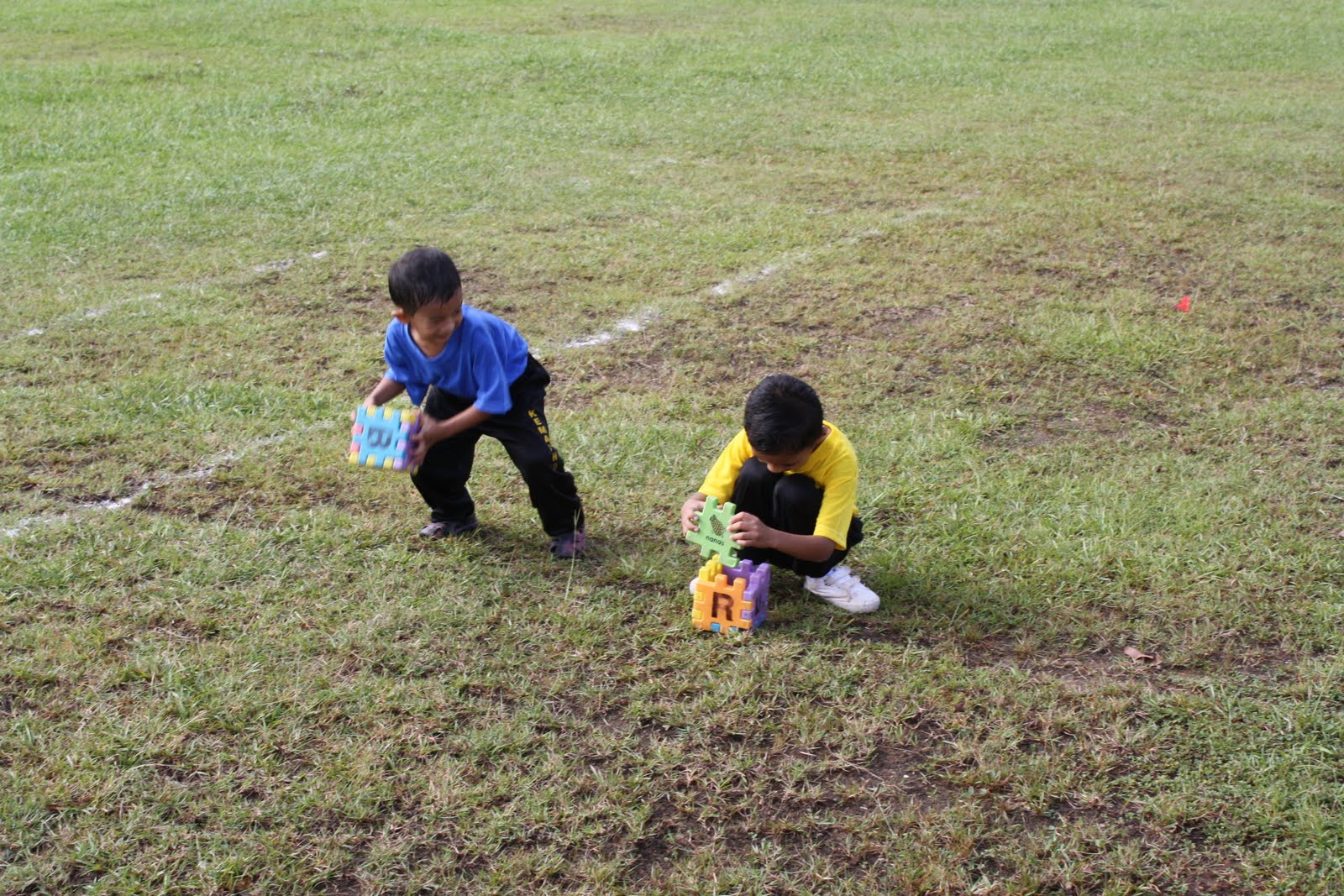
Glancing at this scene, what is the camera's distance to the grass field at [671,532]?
2887 millimetres

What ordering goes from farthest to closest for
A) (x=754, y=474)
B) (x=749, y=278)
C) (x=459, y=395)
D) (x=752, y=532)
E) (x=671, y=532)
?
(x=749, y=278) < (x=671, y=532) < (x=459, y=395) < (x=754, y=474) < (x=752, y=532)

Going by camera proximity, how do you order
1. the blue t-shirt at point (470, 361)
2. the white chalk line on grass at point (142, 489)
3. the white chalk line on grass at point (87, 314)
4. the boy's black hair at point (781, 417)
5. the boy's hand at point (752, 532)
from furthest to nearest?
1. the white chalk line on grass at point (87, 314)
2. the white chalk line on grass at point (142, 489)
3. the blue t-shirt at point (470, 361)
4. the boy's hand at point (752, 532)
5. the boy's black hair at point (781, 417)

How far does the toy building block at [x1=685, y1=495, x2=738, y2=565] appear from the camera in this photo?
141 inches

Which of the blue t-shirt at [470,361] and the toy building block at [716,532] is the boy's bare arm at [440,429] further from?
the toy building block at [716,532]

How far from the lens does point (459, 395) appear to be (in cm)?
392

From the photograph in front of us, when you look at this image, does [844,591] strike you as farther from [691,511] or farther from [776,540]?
[691,511]

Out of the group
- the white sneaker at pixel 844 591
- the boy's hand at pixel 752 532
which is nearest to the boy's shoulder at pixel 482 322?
the boy's hand at pixel 752 532

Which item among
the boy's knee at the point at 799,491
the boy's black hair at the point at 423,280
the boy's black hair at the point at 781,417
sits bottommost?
the boy's knee at the point at 799,491

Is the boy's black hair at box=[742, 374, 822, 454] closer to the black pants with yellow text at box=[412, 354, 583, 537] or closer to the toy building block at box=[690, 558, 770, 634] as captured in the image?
the toy building block at box=[690, 558, 770, 634]

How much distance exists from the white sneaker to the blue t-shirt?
1.12 meters

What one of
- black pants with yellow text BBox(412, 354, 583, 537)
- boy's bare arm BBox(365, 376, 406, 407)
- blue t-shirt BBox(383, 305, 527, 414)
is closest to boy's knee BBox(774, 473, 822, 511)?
black pants with yellow text BBox(412, 354, 583, 537)

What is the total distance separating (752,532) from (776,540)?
3.0 inches

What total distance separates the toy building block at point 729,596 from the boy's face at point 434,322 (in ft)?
3.55

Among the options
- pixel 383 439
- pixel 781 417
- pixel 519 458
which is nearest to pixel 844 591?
pixel 781 417
